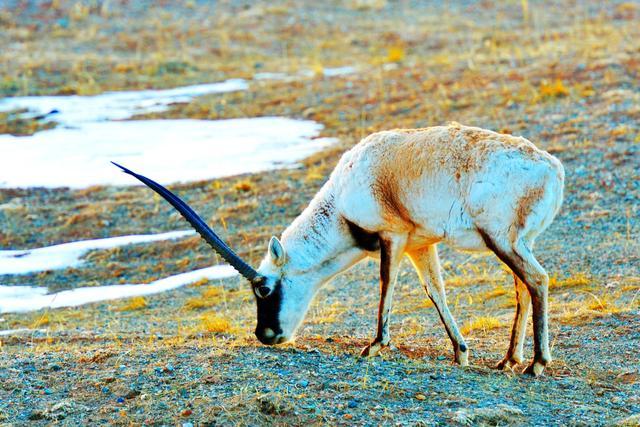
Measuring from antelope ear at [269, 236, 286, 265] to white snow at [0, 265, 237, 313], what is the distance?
4510 mm

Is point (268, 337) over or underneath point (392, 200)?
underneath

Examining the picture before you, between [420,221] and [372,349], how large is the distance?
118 cm

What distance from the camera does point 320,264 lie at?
9156mm

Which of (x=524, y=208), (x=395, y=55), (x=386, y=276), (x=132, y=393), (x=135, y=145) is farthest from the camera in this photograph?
(x=395, y=55)

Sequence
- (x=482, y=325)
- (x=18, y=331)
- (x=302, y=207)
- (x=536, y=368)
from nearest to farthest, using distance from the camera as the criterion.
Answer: (x=536, y=368), (x=482, y=325), (x=18, y=331), (x=302, y=207)

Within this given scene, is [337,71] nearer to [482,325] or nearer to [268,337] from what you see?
[482,325]

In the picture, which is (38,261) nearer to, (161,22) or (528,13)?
(161,22)

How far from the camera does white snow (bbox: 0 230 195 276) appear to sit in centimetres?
1442

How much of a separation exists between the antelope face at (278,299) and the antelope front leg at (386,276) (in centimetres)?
76

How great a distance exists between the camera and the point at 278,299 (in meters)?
9.10

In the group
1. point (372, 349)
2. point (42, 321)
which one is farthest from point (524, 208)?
point (42, 321)

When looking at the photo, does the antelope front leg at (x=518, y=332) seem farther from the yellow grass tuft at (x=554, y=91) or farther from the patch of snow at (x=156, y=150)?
the yellow grass tuft at (x=554, y=91)

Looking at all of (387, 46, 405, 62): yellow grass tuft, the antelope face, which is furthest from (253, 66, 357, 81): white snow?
the antelope face

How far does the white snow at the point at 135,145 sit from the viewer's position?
61.9 feet
